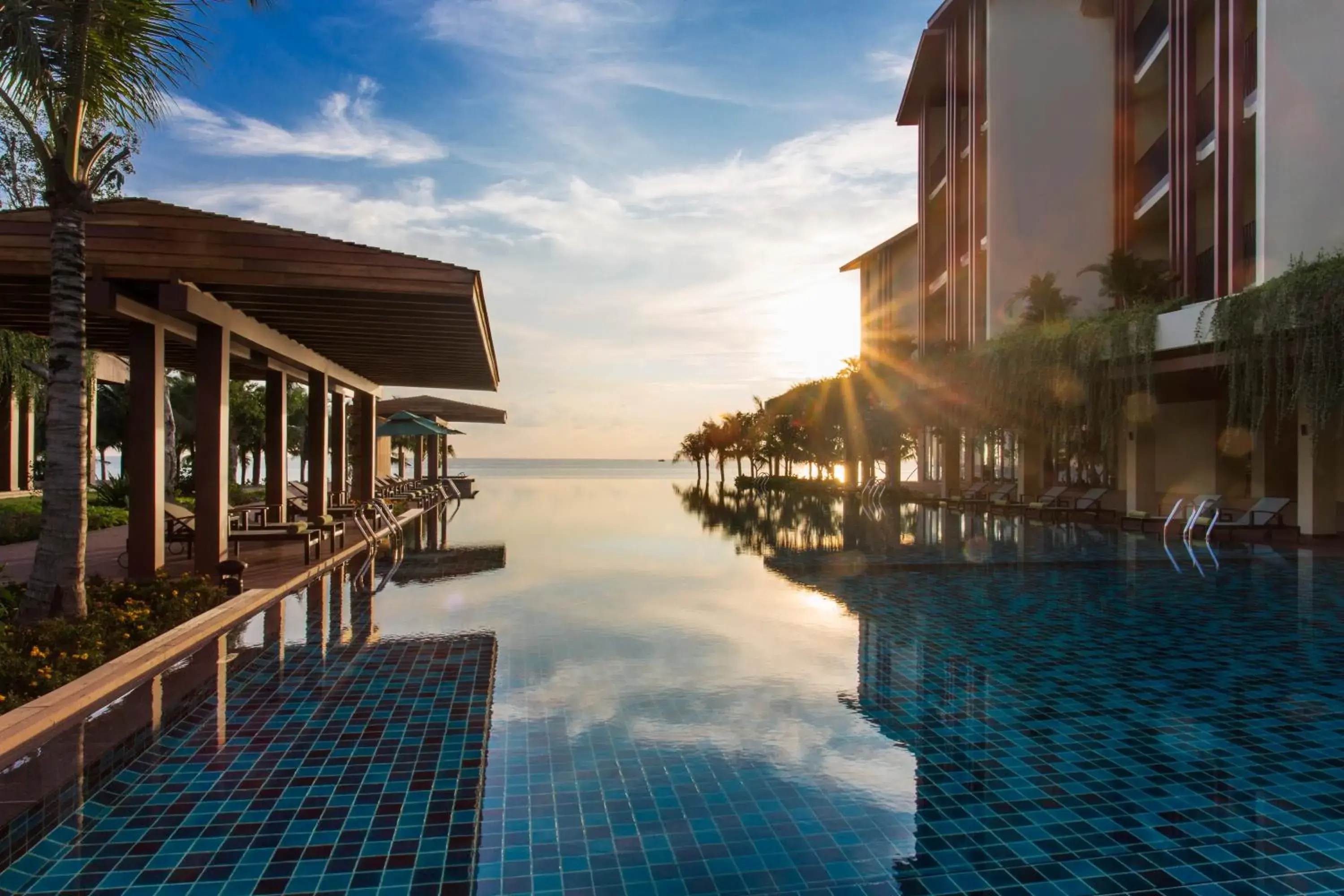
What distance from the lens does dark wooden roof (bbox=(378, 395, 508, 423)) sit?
30.0 metres

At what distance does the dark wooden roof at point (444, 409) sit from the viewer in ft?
98.4

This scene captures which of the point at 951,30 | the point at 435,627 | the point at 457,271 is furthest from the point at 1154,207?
the point at 435,627

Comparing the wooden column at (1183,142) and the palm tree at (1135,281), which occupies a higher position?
the wooden column at (1183,142)

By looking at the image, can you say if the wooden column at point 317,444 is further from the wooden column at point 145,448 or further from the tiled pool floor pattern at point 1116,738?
the tiled pool floor pattern at point 1116,738

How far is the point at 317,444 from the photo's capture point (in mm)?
16531

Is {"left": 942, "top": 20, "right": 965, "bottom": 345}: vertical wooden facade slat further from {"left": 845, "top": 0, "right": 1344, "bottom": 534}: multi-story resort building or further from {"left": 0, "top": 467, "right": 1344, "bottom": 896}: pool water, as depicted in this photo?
{"left": 0, "top": 467, "right": 1344, "bottom": 896}: pool water

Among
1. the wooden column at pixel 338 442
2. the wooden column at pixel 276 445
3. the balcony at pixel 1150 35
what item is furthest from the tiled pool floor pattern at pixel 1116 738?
the balcony at pixel 1150 35

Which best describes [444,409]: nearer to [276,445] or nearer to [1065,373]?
[276,445]

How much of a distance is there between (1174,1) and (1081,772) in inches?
830

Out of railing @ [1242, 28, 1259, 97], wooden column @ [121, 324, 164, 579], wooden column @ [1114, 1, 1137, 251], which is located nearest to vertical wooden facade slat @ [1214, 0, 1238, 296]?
railing @ [1242, 28, 1259, 97]

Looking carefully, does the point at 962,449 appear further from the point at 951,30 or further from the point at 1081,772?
the point at 1081,772

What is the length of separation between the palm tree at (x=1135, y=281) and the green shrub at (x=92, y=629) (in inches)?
757

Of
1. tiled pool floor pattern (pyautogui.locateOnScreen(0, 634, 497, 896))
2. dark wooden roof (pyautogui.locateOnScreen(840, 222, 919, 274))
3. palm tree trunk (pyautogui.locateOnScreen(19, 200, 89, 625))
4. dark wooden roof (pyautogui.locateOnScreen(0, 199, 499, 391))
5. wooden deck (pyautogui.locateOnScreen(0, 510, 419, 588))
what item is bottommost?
tiled pool floor pattern (pyautogui.locateOnScreen(0, 634, 497, 896))

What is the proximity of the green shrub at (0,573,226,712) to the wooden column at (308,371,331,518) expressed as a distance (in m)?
7.92
